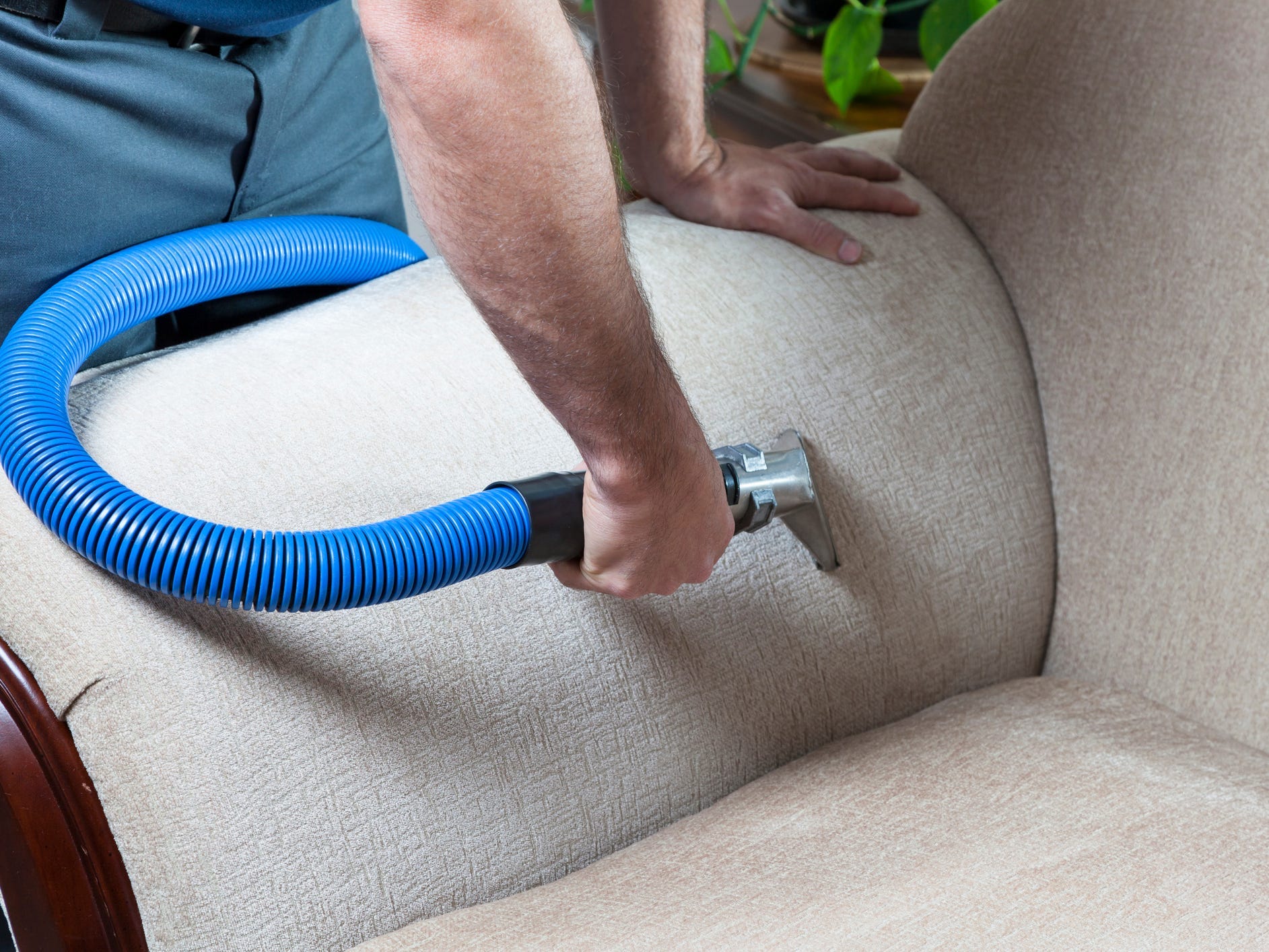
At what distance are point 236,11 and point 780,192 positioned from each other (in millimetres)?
497

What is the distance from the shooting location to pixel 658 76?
1.11 metres

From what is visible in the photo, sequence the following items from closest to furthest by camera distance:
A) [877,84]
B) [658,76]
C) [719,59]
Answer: [658,76]
[877,84]
[719,59]

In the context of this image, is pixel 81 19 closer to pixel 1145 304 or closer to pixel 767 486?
pixel 767 486

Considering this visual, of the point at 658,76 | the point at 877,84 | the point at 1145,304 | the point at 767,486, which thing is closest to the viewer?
the point at 767,486

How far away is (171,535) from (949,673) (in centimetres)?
68

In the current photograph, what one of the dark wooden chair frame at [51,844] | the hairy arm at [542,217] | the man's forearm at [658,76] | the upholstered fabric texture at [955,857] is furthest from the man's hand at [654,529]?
the man's forearm at [658,76]

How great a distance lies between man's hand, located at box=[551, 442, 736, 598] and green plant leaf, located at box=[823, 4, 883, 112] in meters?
1.63

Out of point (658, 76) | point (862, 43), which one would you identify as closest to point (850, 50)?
point (862, 43)

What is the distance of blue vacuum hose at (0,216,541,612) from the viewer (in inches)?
25.4

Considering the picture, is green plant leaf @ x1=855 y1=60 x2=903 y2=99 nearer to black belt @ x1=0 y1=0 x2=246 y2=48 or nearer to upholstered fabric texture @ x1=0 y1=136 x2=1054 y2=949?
upholstered fabric texture @ x1=0 y1=136 x2=1054 y2=949

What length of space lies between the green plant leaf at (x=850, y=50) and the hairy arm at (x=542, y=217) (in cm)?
166

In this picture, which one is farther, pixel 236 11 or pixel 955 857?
pixel 236 11

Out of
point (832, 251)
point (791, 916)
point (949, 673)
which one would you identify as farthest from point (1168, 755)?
point (832, 251)

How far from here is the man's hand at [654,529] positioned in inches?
28.3
